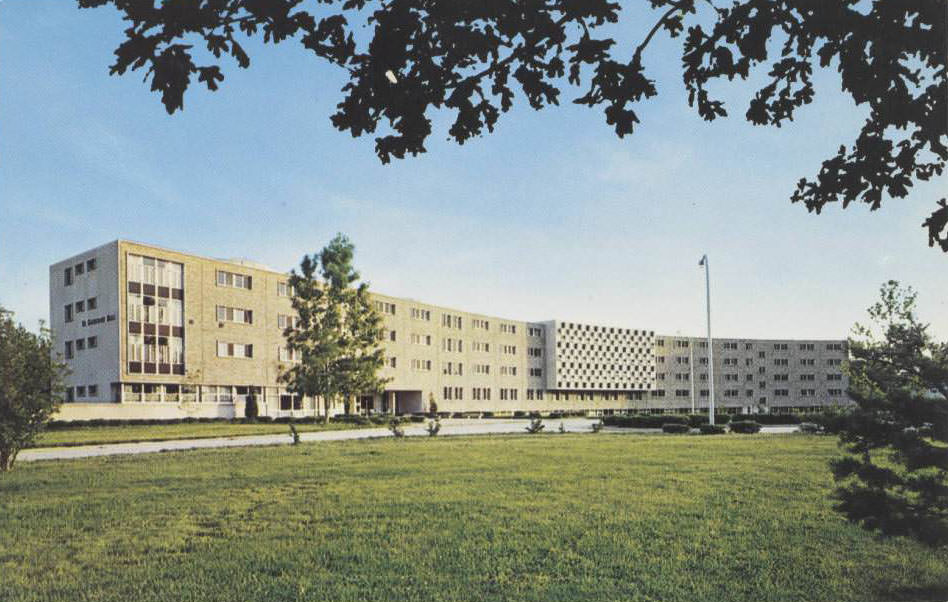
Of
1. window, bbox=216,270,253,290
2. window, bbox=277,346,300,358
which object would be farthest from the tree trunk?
window, bbox=277,346,300,358

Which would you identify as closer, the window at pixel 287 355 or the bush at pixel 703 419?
the bush at pixel 703 419

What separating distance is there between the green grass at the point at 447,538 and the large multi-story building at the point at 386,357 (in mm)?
9574

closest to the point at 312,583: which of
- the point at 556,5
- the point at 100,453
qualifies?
the point at 556,5

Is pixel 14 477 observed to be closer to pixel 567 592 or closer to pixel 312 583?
pixel 312 583

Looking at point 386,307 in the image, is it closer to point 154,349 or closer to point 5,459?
point 154,349

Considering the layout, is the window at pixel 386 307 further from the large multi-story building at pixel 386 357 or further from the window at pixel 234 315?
the window at pixel 234 315

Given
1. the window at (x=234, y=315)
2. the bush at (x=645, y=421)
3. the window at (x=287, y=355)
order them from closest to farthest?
the bush at (x=645, y=421), the window at (x=234, y=315), the window at (x=287, y=355)

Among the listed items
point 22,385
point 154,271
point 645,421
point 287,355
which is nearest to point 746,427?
point 645,421

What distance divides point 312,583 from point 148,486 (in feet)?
25.9

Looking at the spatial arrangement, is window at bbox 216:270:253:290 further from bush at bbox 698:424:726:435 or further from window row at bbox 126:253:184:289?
bush at bbox 698:424:726:435

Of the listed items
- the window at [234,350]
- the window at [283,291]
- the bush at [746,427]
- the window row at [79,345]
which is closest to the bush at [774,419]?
the bush at [746,427]

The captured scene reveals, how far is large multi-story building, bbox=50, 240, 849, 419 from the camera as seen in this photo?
145 ft

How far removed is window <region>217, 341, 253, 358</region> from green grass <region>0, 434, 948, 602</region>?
35075 mm

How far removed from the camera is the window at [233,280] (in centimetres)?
5028
